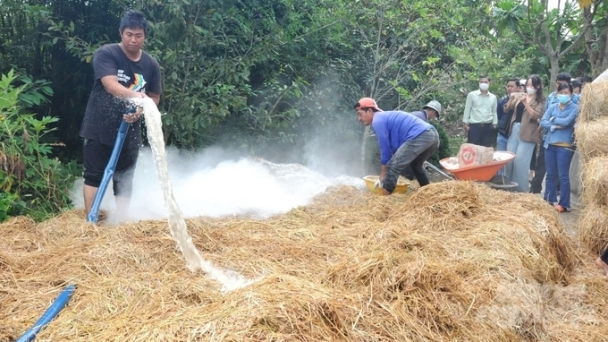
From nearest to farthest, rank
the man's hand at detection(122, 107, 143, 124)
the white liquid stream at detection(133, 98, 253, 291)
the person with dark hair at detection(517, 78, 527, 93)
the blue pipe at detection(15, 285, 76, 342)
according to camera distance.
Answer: the blue pipe at detection(15, 285, 76, 342) < the white liquid stream at detection(133, 98, 253, 291) < the man's hand at detection(122, 107, 143, 124) < the person with dark hair at detection(517, 78, 527, 93)

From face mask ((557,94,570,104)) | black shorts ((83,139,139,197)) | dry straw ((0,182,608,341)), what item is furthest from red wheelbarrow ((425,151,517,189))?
black shorts ((83,139,139,197))

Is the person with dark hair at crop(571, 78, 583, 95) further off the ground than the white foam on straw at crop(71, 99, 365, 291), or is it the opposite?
the person with dark hair at crop(571, 78, 583, 95)

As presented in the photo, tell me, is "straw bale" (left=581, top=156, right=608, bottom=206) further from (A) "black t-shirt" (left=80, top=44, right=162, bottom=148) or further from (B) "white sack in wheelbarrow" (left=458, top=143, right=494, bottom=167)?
(A) "black t-shirt" (left=80, top=44, right=162, bottom=148)

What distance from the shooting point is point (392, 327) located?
269 cm

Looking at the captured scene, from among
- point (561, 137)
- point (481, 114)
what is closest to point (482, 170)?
point (561, 137)

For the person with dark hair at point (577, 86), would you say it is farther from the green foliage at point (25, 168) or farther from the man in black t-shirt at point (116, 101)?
the green foliage at point (25, 168)

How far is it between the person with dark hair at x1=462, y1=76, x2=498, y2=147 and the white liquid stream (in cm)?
615

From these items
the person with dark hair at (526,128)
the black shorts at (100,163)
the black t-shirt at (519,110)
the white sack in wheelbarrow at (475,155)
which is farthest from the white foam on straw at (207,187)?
the black t-shirt at (519,110)

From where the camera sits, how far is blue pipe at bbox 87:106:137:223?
4375 mm

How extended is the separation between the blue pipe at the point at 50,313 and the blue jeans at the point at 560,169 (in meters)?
5.83

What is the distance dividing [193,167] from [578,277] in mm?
4352

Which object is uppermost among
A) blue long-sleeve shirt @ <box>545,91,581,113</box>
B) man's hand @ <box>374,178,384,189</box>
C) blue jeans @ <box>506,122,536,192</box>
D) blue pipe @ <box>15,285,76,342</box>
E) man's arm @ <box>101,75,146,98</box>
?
man's arm @ <box>101,75,146,98</box>

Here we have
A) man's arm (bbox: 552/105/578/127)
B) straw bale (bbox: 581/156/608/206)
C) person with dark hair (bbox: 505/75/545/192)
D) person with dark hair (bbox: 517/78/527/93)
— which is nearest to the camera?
straw bale (bbox: 581/156/608/206)

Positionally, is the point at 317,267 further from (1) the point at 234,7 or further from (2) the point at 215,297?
(1) the point at 234,7
